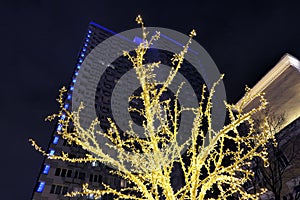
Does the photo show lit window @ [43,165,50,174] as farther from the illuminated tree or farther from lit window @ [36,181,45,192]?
the illuminated tree

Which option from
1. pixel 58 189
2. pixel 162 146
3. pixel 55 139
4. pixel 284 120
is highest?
pixel 55 139

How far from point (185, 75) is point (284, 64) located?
43.6m

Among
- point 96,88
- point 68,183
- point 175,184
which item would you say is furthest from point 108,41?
point 175,184

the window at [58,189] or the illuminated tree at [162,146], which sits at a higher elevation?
the window at [58,189]

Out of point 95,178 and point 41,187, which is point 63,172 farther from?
point 95,178

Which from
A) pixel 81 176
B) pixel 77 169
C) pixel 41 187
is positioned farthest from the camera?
pixel 77 169

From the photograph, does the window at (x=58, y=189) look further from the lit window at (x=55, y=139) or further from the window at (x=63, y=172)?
the lit window at (x=55, y=139)

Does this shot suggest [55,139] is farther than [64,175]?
Yes

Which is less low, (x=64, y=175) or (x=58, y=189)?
(x=64, y=175)

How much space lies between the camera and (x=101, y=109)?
41.1 meters

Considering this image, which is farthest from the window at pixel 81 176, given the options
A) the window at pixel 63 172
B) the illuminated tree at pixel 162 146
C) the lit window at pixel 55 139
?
the illuminated tree at pixel 162 146

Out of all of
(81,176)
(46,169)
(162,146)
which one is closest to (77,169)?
(81,176)

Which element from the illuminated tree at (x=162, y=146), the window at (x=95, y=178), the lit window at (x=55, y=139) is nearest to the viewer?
the illuminated tree at (x=162, y=146)

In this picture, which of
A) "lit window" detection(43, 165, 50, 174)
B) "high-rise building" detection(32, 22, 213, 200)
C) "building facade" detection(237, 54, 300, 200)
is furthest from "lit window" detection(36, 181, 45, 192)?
"building facade" detection(237, 54, 300, 200)
